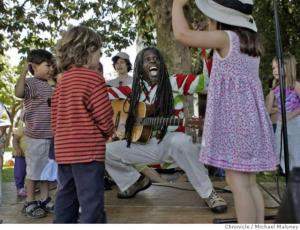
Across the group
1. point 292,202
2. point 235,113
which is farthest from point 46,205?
point 292,202

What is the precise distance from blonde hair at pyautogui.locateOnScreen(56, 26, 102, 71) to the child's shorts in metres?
1.21

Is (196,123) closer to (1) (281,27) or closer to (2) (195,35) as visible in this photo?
(2) (195,35)

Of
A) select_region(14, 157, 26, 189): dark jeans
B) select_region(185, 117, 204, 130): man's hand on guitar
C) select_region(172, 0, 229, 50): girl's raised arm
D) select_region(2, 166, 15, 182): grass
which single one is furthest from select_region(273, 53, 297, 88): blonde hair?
select_region(2, 166, 15, 182): grass

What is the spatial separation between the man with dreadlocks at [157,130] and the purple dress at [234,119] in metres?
1.28

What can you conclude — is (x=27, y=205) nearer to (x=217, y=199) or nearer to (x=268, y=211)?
(x=217, y=199)

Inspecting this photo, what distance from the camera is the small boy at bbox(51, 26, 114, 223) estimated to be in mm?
2893

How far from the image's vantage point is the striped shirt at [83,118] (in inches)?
114

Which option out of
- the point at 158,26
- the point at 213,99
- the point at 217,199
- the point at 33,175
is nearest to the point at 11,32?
the point at 158,26

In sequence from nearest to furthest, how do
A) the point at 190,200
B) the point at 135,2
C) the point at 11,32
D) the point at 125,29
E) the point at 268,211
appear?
the point at 268,211, the point at 190,200, the point at 135,2, the point at 11,32, the point at 125,29

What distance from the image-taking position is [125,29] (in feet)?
39.9

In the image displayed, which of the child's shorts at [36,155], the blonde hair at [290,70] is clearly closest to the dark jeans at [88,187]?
the child's shorts at [36,155]

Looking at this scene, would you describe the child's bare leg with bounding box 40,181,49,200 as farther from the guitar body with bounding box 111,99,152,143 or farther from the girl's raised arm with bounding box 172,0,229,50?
the girl's raised arm with bounding box 172,0,229,50

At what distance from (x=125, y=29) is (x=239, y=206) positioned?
9.87 metres

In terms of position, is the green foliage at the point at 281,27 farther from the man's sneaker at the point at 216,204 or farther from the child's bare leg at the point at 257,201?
the child's bare leg at the point at 257,201
